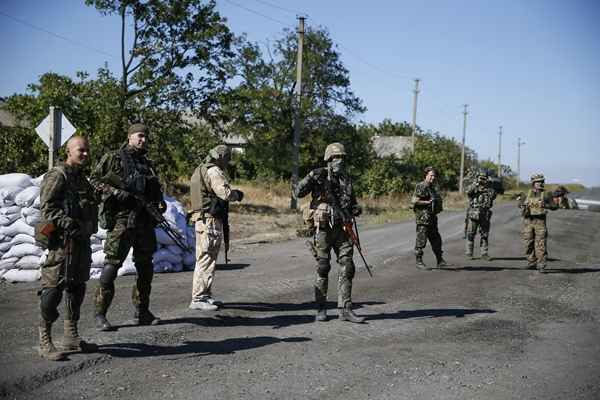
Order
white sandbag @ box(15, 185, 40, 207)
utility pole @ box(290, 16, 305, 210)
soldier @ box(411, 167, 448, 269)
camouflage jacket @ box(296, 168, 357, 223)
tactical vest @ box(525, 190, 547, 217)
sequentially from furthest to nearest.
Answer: utility pole @ box(290, 16, 305, 210) < soldier @ box(411, 167, 448, 269) < tactical vest @ box(525, 190, 547, 217) < white sandbag @ box(15, 185, 40, 207) < camouflage jacket @ box(296, 168, 357, 223)

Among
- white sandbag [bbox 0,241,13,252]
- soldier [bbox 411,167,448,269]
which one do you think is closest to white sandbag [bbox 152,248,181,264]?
white sandbag [bbox 0,241,13,252]

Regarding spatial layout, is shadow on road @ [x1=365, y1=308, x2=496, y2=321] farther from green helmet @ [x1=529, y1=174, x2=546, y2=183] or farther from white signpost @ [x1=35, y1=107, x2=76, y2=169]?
white signpost @ [x1=35, y1=107, x2=76, y2=169]

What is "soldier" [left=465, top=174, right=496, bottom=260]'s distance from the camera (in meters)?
12.5

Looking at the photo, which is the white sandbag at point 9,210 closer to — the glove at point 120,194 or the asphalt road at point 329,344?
the asphalt road at point 329,344

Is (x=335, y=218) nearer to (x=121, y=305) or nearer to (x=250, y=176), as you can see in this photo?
(x=121, y=305)

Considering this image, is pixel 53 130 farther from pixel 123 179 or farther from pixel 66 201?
pixel 66 201

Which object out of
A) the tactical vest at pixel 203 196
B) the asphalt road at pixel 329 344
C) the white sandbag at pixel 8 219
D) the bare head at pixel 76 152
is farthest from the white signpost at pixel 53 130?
the bare head at pixel 76 152

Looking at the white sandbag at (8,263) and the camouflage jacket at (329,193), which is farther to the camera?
the white sandbag at (8,263)

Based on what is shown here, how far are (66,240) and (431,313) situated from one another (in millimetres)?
4576

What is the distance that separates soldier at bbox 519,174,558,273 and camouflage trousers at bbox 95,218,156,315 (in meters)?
7.65

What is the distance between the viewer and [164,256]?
32.4 ft

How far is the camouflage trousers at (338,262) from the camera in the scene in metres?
6.59

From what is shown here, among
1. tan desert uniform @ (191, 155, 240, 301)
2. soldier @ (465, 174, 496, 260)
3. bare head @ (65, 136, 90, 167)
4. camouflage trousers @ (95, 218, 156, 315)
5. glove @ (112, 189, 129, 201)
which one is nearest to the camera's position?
bare head @ (65, 136, 90, 167)

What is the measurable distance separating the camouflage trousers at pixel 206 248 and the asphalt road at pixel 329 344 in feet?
1.34
